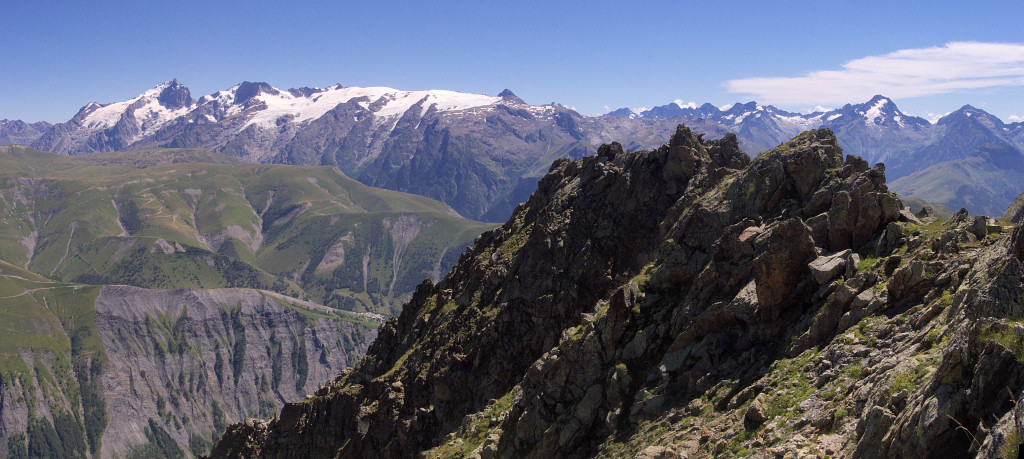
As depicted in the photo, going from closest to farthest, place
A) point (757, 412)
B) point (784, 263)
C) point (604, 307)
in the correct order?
point (757, 412)
point (784, 263)
point (604, 307)

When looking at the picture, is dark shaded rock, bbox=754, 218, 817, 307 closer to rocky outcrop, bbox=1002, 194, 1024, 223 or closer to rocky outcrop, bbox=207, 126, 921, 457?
rocky outcrop, bbox=207, 126, 921, 457

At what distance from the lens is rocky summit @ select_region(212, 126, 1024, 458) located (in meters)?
23.9

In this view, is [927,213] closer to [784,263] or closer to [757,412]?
[784,263]

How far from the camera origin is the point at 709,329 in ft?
133

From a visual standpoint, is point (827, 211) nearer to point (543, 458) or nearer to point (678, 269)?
point (678, 269)

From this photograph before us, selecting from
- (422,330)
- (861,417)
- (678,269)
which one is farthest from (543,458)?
(422,330)

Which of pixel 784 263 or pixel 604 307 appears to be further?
pixel 604 307

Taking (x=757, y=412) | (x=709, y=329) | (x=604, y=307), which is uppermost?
(x=709, y=329)

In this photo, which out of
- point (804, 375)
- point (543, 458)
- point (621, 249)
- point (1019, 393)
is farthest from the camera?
point (621, 249)

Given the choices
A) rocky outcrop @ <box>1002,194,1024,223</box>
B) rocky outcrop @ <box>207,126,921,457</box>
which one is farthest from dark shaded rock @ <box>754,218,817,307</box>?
rocky outcrop @ <box>1002,194,1024,223</box>

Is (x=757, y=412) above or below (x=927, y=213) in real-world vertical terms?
below

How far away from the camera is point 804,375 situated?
31.4 metres

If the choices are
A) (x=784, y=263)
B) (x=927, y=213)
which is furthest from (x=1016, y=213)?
(x=784, y=263)

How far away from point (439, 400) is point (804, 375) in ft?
147
